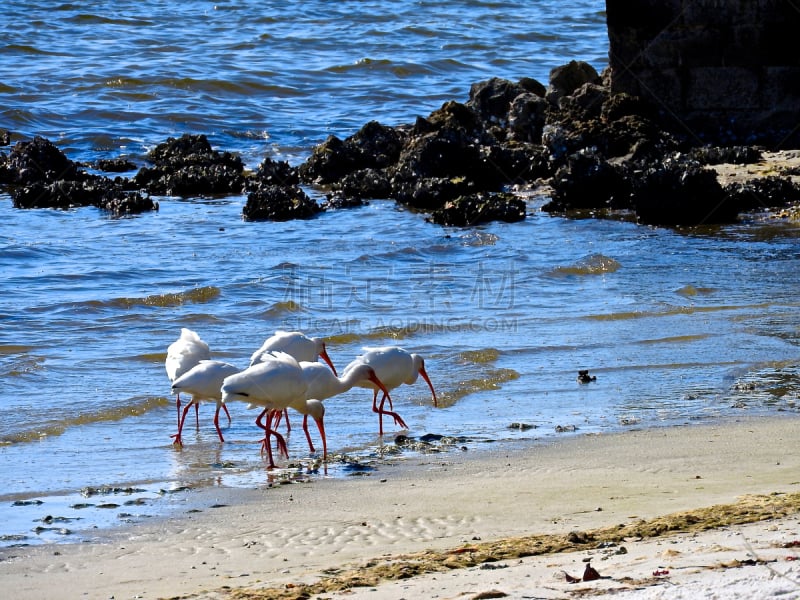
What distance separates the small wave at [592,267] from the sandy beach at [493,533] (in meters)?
5.45

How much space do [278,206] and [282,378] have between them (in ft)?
28.9

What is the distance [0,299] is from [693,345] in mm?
6390

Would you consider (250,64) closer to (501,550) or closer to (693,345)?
(693,345)

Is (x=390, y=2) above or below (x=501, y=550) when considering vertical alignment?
above

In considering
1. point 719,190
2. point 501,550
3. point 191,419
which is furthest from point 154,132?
point 501,550

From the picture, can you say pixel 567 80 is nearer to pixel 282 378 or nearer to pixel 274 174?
pixel 274 174

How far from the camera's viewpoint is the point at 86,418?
7.30 m

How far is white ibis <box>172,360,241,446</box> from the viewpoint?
6766 mm

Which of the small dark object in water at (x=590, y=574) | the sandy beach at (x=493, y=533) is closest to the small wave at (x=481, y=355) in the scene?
the sandy beach at (x=493, y=533)

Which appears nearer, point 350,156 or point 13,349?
point 13,349

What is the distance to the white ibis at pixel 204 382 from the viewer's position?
6766 mm

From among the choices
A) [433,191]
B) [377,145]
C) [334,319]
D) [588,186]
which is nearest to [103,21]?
[377,145]

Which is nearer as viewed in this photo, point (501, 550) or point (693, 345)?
point (501, 550)

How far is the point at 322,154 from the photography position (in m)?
17.4
